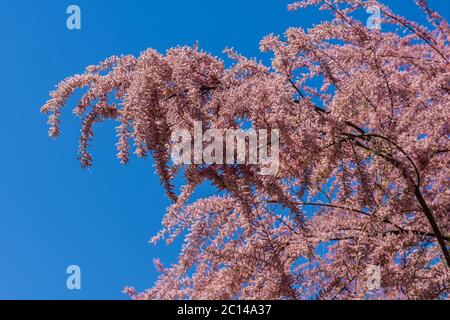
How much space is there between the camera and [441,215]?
5363mm

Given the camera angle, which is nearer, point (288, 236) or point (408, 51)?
point (288, 236)

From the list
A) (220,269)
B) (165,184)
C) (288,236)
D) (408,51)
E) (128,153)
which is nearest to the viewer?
(165,184)

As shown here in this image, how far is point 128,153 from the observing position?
12.7 ft

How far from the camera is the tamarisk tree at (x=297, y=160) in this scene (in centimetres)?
390

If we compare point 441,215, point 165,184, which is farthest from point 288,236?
point 165,184

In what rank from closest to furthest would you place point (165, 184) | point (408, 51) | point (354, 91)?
point (165, 184) → point (354, 91) → point (408, 51)

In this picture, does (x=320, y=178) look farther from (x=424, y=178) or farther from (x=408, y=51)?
(x=408, y=51)

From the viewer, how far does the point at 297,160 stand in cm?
414

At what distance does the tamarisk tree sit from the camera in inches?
154

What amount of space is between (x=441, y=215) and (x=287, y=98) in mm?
1970

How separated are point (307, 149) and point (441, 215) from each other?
1917 mm
